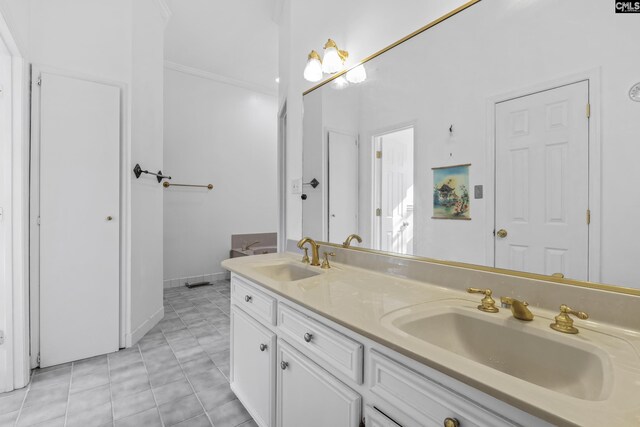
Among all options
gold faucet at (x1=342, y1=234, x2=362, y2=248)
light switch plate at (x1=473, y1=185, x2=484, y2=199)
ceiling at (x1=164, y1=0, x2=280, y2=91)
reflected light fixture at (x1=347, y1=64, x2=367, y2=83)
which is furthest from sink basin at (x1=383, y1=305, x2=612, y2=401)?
ceiling at (x1=164, y1=0, x2=280, y2=91)

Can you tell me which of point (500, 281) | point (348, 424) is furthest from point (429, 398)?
point (500, 281)

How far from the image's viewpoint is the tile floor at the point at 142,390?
5.18 ft

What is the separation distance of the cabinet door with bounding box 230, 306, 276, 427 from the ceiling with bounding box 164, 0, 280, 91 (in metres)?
2.72

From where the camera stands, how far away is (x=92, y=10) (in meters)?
2.15

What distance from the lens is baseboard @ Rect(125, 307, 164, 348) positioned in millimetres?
2326

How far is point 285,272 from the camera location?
1827 mm

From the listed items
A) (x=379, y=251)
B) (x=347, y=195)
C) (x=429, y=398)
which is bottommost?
(x=429, y=398)

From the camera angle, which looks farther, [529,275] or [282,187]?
[282,187]

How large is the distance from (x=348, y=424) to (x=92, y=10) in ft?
9.99

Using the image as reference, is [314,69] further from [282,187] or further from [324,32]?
[282,187]

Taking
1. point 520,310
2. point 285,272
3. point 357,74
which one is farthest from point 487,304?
point 357,74

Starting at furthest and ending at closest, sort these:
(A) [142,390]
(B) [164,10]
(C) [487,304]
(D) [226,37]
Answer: (D) [226,37], (B) [164,10], (A) [142,390], (C) [487,304]

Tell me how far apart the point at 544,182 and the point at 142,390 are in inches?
93.2

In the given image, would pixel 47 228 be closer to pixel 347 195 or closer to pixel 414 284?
pixel 347 195
